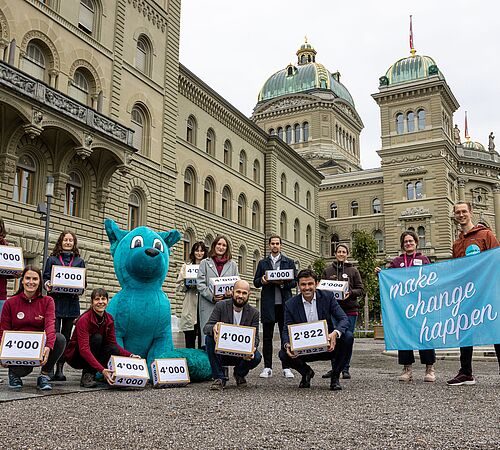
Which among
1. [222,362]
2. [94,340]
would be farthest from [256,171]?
[94,340]

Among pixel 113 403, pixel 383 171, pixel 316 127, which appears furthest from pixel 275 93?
pixel 113 403

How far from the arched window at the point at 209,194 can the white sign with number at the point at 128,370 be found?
27.5 m

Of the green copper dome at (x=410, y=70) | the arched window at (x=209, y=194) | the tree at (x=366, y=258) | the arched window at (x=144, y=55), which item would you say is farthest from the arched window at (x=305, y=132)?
the arched window at (x=144, y=55)

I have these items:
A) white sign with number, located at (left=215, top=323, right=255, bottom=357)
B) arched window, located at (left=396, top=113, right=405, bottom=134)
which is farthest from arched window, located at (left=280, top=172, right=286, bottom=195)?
white sign with number, located at (left=215, top=323, right=255, bottom=357)

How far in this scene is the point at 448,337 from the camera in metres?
7.43

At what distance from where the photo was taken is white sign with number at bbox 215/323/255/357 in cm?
649

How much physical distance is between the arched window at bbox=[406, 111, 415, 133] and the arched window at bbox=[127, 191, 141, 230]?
3880 cm

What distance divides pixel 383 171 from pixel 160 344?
2065 inches

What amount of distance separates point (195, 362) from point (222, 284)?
1.12m

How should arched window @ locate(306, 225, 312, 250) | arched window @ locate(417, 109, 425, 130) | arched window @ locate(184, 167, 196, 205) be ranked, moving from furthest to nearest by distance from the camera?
arched window @ locate(417, 109, 425, 130) < arched window @ locate(306, 225, 312, 250) < arched window @ locate(184, 167, 196, 205)

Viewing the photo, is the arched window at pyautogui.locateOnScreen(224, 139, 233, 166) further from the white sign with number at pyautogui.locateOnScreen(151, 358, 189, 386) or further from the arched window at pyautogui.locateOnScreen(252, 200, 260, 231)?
the white sign with number at pyautogui.locateOnScreen(151, 358, 189, 386)

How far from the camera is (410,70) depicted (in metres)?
56.6

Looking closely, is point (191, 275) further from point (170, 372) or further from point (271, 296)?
point (170, 372)

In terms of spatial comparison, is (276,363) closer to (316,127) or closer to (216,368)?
(216,368)
